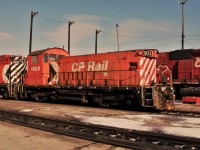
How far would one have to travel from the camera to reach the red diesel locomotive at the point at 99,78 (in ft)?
50.2

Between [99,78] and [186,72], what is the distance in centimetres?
869

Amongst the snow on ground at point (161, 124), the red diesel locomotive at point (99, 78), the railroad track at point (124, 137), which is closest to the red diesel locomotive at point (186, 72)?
the red diesel locomotive at point (99, 78)

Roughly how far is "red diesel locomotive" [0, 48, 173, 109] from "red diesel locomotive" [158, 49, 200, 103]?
4199mm

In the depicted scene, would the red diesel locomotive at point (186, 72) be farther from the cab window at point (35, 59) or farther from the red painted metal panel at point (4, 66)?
the red painted metal panel at point (4, 66)

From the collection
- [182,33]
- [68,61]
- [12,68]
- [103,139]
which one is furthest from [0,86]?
[182,33]

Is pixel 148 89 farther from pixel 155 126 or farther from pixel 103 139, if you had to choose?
pixel 103 139

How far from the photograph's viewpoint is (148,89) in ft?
48.8

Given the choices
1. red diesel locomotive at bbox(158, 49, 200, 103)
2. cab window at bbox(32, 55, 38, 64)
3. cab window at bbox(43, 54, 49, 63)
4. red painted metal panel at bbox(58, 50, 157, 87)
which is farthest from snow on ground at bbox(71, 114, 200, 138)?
red diesel locomotive at bbox(158, 49, 200, 103)

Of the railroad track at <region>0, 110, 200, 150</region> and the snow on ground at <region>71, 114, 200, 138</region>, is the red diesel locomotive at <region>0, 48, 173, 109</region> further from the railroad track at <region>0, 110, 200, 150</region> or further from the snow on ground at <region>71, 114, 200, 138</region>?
the railroad track at <region>0, 110, 200, 150</region>

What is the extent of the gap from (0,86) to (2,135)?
16.1m

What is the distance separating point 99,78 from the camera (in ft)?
56.4

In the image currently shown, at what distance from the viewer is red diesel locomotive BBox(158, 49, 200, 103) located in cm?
2178

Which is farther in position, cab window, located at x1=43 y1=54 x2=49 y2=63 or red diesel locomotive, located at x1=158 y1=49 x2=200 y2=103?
red diesel locomotive, located at x1=158 y1=49 x2=200 y2=103

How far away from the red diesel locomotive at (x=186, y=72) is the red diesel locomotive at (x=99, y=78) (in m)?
4.20
